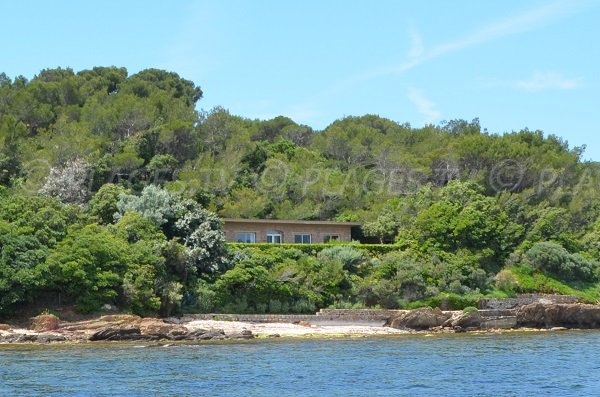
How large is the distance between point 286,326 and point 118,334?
8.35 m

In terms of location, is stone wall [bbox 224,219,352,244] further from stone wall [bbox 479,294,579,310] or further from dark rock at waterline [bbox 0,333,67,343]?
dark rock at waterline [bbox 0,333,67,343]

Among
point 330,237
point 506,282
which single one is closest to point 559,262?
point 506,282

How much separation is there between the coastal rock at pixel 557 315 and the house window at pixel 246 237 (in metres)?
17.7

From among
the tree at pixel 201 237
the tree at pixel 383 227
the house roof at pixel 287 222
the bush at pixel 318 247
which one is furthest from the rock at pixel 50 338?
the tree at pixel 383 227

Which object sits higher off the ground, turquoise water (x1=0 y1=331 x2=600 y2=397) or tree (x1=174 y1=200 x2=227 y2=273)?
tree (x1=174 y1=200 x2=227 y2=273)

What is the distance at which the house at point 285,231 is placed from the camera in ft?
182

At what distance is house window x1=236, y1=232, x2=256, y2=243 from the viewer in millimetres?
55625

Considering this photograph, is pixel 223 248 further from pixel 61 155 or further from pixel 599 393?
pixel 599 393

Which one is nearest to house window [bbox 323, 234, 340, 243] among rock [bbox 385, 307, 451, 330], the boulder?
rock [bbox 385, 307, 451, 330]

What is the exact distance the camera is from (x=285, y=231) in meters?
57.2

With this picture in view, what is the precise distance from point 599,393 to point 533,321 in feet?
72.6

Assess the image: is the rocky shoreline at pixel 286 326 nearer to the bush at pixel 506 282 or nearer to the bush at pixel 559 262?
the bush at pixel 506 282

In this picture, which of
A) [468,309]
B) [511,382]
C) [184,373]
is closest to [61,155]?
[468,309]

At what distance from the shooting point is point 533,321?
46469 millimetres
